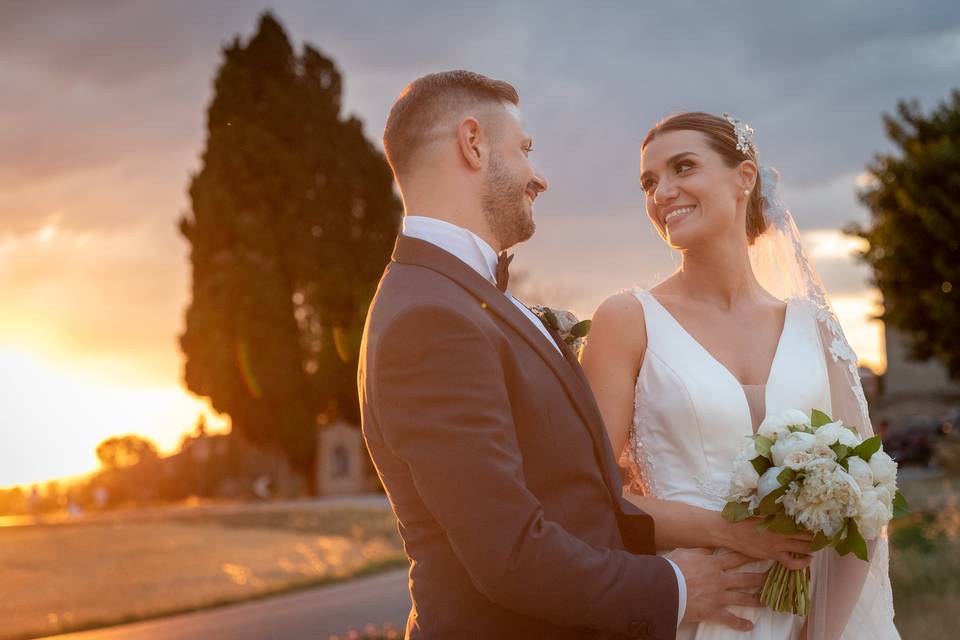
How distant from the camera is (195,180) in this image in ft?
123

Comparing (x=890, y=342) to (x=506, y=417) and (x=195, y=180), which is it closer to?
(x=195, y=180)

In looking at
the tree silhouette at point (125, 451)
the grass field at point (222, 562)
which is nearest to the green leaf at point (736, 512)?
the grass field at point (222, 562)

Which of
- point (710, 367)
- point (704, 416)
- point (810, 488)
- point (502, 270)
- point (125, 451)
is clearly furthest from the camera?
point (125, 451)

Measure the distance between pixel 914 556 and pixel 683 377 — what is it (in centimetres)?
960

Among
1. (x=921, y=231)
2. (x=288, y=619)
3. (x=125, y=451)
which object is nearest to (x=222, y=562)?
(x=288, y=619)

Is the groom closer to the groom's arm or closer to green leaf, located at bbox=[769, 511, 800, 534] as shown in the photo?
the groom's arm

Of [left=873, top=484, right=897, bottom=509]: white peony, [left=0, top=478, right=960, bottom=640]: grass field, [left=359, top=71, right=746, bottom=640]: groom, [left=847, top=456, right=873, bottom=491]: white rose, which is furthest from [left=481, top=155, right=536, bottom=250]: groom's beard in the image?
[left=0, top=478, right=960, bottom=640]: grass field

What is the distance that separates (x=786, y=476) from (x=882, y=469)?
36cm

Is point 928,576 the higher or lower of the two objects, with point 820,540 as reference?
lower

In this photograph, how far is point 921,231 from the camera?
90.5ft

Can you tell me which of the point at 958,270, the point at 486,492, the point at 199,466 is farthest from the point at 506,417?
the point at 199,466

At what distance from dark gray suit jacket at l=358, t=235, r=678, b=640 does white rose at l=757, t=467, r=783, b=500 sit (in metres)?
0.51

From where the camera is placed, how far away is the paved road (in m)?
9.98

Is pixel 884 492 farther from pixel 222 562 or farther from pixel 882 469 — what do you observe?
pixel 222 562
